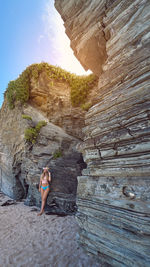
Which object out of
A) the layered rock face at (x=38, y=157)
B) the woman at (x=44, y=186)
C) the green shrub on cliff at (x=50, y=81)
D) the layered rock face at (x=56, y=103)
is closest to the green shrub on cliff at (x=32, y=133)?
the layered rock face at (x=38, y=157)

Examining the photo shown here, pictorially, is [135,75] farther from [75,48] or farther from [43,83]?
[43,83]

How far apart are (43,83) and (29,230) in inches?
516

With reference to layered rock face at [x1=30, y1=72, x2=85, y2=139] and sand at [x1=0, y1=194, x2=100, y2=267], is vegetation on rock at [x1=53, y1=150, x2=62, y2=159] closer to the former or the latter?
layered rock face at [x1=30, y1=72, x2=85, y2=139]

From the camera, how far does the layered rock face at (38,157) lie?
8.59 metres

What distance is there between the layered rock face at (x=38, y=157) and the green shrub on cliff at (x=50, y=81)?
0.74m

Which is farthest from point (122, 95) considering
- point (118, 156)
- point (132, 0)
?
point (132, 0)

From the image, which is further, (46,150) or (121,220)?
(46,150)

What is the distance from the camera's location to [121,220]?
10.7ft

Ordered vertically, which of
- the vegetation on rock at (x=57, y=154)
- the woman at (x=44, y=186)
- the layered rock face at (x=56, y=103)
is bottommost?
the woman at (x=44, y=186)

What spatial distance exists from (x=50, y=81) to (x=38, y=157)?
8.90m

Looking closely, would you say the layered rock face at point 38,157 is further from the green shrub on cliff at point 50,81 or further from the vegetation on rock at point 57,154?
the green shrub on cliff at point 50,81

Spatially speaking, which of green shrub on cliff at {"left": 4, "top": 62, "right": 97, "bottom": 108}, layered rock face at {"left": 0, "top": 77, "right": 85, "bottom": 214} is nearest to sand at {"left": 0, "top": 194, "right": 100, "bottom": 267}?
layered rock face at {"left": 0, "top": 77, "right": 85, "bottom": 214}

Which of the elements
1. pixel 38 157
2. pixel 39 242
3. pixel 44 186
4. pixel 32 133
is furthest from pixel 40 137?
pixel 39 242

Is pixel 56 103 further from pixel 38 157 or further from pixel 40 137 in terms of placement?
pixel 38 157
